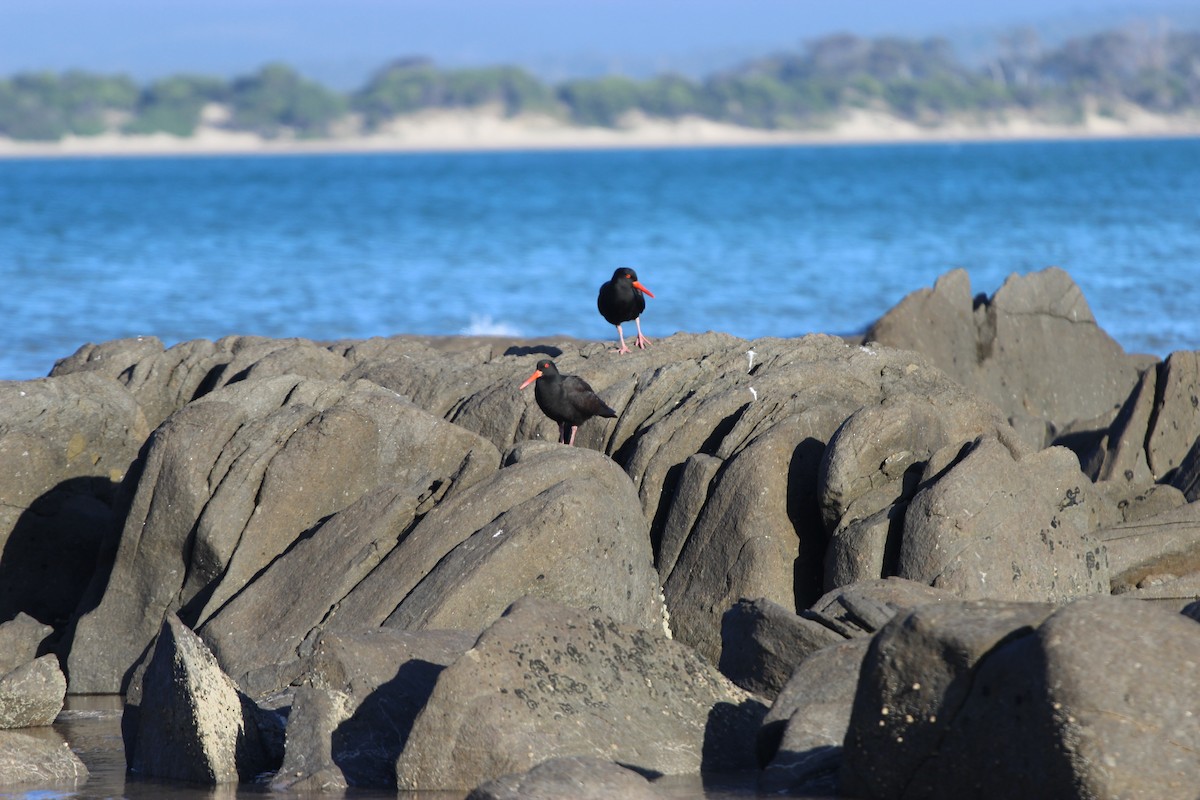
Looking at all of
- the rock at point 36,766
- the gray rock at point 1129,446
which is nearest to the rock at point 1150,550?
the gray rock at point 1129,446

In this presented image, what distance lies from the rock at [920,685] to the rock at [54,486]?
21.9ft

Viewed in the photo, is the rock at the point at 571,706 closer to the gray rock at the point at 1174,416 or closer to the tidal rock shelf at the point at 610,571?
the tidal rock shelf at the point at 610,571

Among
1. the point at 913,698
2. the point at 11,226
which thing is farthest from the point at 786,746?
the point at 11,226

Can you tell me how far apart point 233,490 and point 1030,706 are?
20.0 feet

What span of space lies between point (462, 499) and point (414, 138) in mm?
190570

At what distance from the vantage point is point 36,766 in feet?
25.8

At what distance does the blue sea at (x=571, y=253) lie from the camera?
3045cm

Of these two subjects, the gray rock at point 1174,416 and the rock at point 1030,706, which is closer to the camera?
the rock at point 1030,706

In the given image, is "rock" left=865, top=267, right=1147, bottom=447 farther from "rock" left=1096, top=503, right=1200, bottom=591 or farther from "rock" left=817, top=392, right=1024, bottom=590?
"rock" left=817, top=392, right=1024, bottom=590

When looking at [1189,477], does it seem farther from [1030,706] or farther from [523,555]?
[1030,706]

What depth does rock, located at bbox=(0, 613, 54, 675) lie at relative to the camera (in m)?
10.4

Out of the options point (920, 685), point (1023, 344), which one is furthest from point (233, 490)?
point (1023, 344)

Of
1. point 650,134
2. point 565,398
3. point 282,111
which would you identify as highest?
point 282,111

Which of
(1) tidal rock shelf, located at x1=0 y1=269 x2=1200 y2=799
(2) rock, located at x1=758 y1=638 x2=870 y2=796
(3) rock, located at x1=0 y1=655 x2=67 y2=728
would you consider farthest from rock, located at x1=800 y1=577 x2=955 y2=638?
(3) rock, located at x1=0 y1=655 x2=67 y2=728
